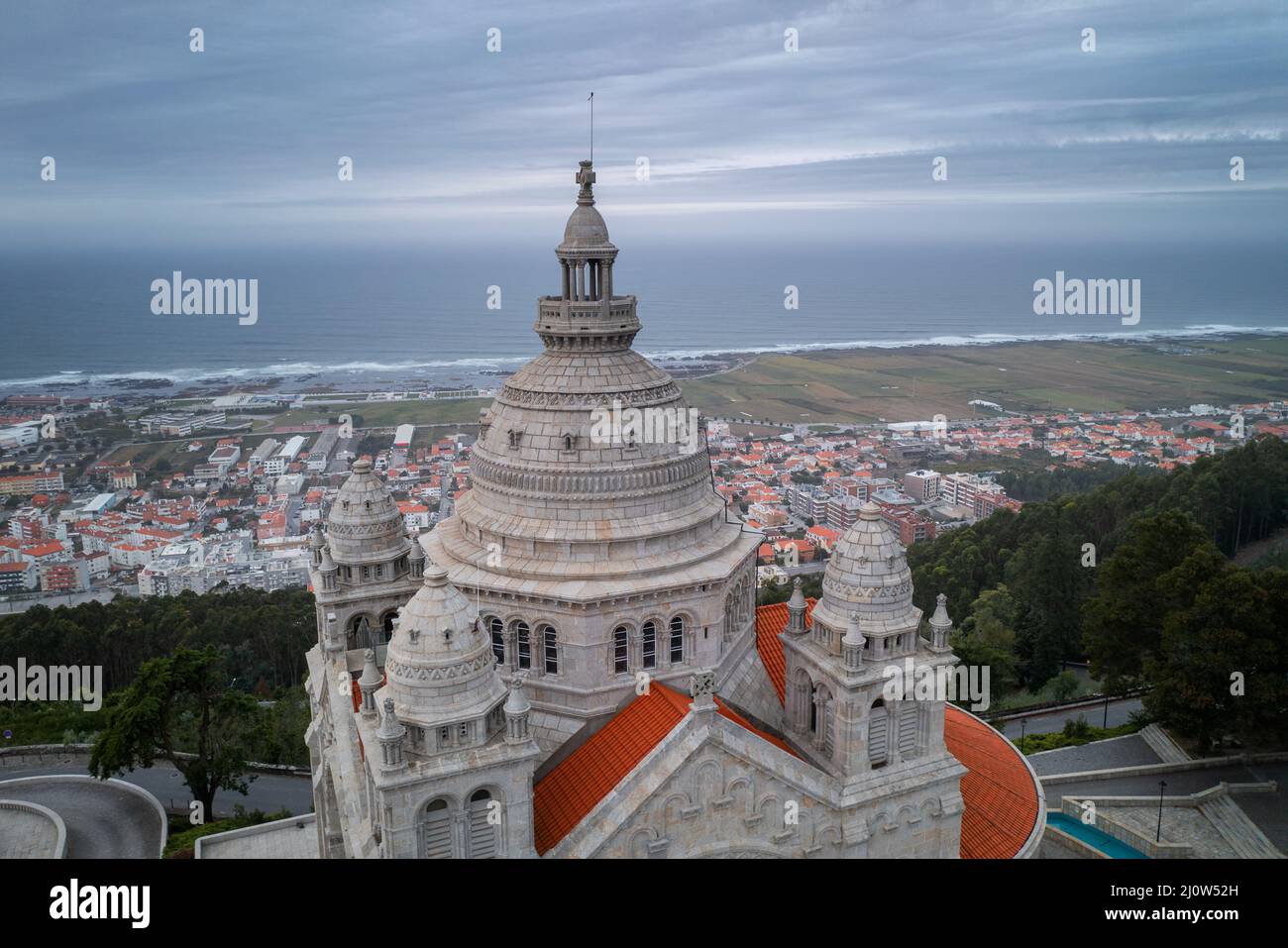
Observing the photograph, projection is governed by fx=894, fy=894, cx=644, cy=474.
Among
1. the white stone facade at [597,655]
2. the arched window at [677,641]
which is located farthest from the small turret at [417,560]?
the arched window at [677,641]

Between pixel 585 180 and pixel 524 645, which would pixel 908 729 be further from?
pixel 585 180

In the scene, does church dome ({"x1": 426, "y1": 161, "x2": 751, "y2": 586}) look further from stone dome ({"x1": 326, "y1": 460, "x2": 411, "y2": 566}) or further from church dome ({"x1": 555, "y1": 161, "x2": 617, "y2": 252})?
stone dome ({"x1": 326, "y1": 460, "x2": 411, "y2": 566})

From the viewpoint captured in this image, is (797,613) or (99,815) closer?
(797,613)

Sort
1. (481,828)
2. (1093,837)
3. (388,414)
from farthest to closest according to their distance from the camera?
(388,414) < (1093,837) < (481,828)

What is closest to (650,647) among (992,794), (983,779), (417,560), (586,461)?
(586,461)

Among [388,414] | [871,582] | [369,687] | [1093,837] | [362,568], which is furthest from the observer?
[388,414]

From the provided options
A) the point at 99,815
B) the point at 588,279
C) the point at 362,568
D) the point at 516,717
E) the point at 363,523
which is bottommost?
the point at 99,815

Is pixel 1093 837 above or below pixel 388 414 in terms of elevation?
below
